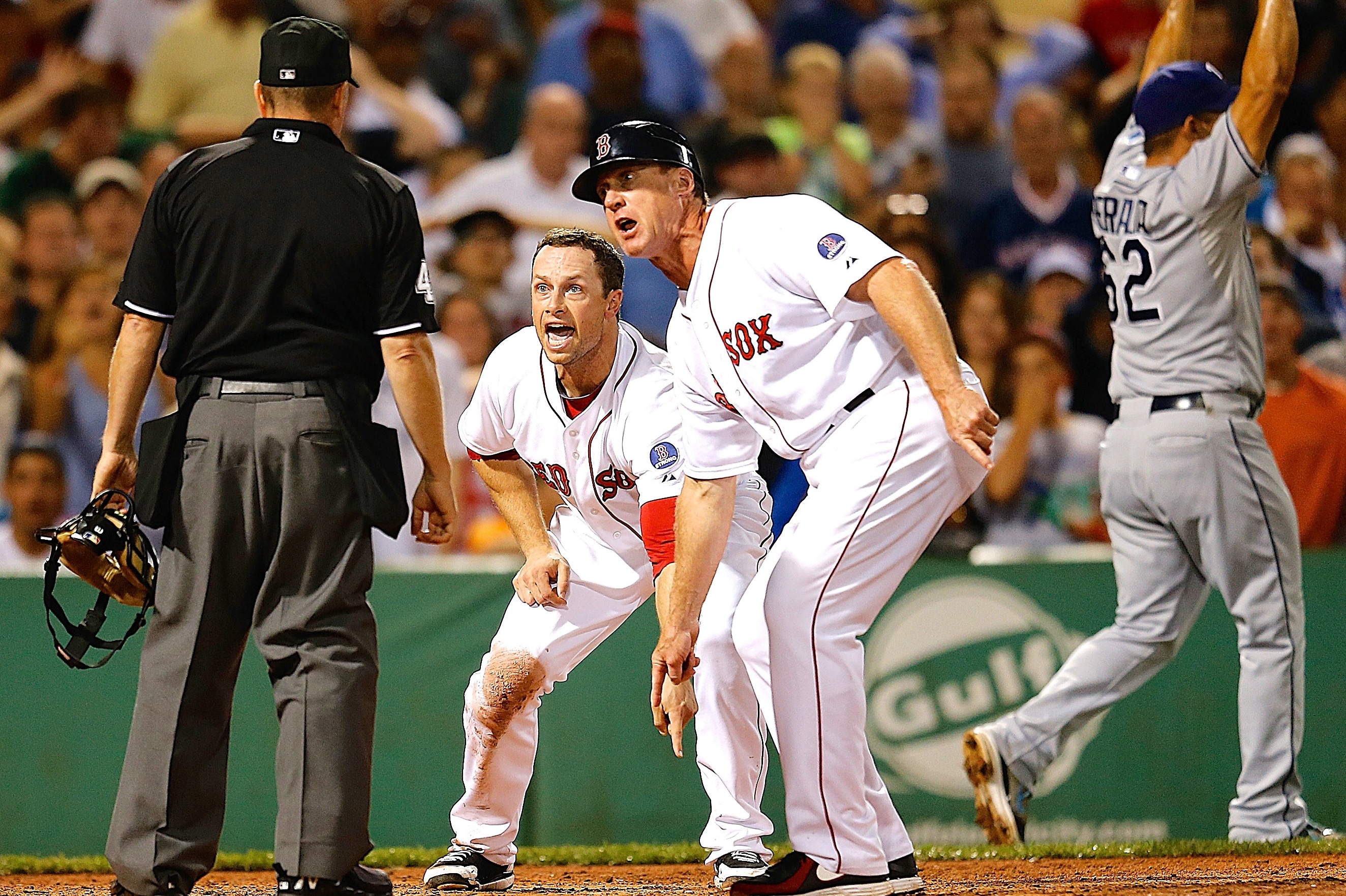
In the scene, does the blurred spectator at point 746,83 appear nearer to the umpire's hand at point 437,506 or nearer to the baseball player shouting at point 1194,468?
the baseball player shouting at point 1194,468

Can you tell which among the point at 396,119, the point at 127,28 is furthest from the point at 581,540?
the point at 127,28

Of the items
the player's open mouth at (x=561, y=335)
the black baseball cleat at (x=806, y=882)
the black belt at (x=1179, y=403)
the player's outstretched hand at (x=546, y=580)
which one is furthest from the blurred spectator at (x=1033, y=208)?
the black baseball cleat at (x=806, y=882)

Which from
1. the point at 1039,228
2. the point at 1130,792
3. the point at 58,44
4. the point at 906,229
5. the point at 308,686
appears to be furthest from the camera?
the point at 58,44

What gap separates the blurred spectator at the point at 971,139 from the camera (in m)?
9.23

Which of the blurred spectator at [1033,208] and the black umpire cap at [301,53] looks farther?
the blurred spectator at [1033,208]

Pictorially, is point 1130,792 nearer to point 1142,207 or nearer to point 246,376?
point 1142,207

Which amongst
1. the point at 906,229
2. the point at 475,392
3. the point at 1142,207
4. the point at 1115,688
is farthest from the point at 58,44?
the point at 1115,688

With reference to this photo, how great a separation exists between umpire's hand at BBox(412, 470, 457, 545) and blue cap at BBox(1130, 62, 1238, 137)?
9.96 ft

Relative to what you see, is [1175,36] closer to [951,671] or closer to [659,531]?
[951,671]

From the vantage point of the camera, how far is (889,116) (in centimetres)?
946

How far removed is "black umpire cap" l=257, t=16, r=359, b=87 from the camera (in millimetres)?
3824

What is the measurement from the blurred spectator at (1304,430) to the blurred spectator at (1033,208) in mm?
1798

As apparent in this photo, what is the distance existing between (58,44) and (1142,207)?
7.33m

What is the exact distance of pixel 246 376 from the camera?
378 cm
